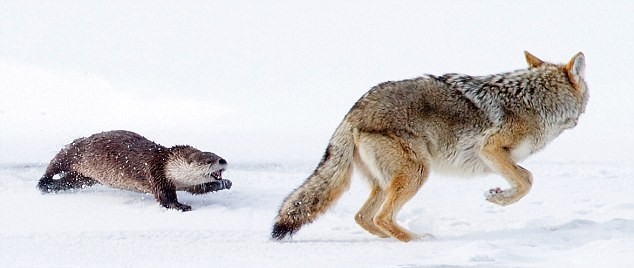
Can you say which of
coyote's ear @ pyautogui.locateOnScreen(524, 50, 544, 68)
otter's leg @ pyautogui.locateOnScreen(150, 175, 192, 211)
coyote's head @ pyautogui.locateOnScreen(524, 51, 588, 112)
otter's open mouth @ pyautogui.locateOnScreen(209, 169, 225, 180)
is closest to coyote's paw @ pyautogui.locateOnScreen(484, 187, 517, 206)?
coyote's head @ pyautogui.locateOnScreen(524, 51, 588, 112)

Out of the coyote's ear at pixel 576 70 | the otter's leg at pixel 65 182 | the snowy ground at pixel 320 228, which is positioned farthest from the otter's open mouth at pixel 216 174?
the coyote's ear at pixel 576 70

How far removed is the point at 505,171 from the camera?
24.8 ft

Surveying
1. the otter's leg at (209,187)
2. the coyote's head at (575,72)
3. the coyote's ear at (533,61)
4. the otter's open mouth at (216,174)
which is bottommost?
the otter's leg at (209,187)

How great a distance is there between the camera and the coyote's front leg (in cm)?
748

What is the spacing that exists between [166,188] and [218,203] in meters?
0.61

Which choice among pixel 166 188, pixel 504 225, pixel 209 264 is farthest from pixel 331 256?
pixel 166 188

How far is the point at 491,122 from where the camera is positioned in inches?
309

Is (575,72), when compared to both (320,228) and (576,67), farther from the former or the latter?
(320,228)

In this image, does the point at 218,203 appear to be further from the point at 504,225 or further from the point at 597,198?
the point at 597,198

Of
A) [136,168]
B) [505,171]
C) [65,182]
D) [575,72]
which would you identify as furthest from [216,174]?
[575,72]

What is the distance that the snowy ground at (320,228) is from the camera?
630 cm

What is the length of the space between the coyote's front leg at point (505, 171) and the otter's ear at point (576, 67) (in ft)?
3.77

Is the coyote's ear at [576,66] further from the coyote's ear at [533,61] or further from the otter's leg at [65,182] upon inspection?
the otter's leg at [65,182]

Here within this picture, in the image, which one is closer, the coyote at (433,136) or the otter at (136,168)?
the coyote at (433,136)
